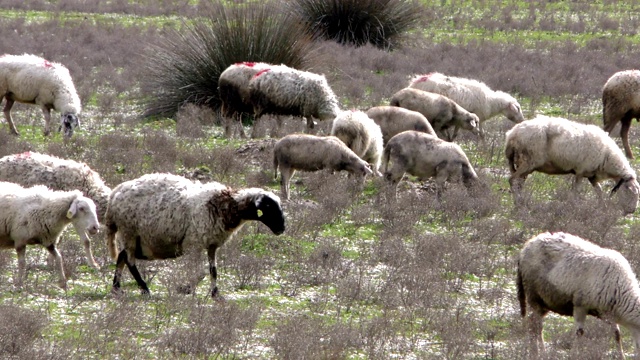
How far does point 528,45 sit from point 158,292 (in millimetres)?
23730

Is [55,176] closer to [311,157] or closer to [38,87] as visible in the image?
[311,157]

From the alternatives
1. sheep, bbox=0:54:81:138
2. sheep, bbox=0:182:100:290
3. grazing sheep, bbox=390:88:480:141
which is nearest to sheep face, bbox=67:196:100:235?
sheep, bbox=0:182:100:290

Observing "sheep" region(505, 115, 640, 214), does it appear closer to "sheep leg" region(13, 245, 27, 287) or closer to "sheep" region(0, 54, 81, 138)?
"sheep leg" region(13, 245, 27, 287)

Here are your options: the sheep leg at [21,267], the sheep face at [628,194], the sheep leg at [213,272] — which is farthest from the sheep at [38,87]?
the sheep face at [628,194]

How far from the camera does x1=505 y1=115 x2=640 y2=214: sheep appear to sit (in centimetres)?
1383

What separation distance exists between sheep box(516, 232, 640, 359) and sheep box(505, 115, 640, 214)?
17.2 ft

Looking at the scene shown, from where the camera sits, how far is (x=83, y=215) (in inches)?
400

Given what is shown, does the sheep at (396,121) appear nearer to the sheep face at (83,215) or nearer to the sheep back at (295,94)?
the sheep back at (295,94)

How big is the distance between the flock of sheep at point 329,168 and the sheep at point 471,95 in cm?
2

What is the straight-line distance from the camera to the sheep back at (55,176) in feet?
38.2

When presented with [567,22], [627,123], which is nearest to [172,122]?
[627,123]

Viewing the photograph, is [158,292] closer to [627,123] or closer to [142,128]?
[142,128]

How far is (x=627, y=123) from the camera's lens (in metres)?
18.0

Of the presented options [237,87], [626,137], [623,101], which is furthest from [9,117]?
[626,137]
